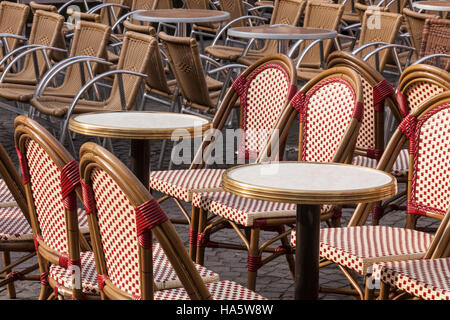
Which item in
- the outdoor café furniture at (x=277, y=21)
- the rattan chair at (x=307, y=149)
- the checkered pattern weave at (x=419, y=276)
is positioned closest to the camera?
the checkered pattern weave at (x=419, y=276)

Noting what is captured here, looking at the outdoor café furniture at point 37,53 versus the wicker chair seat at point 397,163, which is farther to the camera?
the outdoor café furniture at point 37,53

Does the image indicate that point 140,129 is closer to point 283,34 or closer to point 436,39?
point 436,39

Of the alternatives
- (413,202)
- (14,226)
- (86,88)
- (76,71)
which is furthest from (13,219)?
(76,71)

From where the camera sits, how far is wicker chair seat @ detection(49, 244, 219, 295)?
3006mm

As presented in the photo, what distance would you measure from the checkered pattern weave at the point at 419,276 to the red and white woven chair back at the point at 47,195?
3.47 feet

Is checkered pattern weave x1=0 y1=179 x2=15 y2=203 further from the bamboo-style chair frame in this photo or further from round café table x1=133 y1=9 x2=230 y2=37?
round café table x1=133 y1=9 x2=230 y2=37

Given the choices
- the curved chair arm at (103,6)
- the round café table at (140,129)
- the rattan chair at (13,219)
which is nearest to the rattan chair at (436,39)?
the round café table at (140,129)

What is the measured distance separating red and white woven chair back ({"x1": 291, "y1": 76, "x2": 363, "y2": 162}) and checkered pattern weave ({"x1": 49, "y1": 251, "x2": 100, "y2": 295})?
1353 millimetres

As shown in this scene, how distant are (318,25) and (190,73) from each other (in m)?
2.39

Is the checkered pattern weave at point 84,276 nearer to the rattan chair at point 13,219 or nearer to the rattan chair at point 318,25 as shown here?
the rattan chair at point 13,219

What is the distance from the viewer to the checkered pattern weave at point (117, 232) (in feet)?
8.25

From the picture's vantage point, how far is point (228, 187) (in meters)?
3.19
